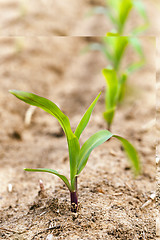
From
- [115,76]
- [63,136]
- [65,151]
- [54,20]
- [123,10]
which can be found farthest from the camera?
[54,20]

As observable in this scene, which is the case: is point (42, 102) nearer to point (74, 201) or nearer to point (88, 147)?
point (88, 147)

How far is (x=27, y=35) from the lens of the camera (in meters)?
2.43

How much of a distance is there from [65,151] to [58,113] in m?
0.59

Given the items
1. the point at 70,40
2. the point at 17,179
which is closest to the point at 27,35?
the point at 70,40

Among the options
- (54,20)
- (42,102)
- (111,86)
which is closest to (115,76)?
(111,86)

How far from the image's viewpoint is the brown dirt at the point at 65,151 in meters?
0.93

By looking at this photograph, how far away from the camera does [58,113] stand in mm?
859

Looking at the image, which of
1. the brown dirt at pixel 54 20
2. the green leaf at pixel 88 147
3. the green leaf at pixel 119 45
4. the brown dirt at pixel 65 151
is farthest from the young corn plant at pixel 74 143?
the brown dirt at pixel 54 20

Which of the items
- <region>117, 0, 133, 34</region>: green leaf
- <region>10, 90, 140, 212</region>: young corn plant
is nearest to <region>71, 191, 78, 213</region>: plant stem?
<region>10, 90, 140, 212</region>: young corn plant

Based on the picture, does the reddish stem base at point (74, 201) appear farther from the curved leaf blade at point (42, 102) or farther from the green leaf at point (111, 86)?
the green leaf at point (111, 86)

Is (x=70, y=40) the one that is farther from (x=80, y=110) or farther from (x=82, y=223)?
(x=82, y=223)

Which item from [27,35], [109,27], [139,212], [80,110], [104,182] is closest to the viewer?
[139,212]

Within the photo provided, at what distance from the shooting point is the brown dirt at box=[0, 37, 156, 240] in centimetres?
93

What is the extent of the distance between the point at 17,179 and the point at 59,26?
192 cm
